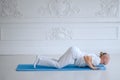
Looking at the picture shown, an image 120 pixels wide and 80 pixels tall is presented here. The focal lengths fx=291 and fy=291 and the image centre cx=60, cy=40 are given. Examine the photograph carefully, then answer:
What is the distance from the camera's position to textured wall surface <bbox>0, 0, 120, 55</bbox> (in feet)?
23.4

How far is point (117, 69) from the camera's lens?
5531 mm

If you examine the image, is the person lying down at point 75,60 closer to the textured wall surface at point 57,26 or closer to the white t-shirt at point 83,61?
the white t-shirt at point 83,61

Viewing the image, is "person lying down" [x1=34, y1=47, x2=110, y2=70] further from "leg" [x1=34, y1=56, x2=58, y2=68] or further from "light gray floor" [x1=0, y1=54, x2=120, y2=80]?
"light gray floor" [x1=0, y1=54, x2=120, y2=80]

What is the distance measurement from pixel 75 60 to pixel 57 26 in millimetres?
2065

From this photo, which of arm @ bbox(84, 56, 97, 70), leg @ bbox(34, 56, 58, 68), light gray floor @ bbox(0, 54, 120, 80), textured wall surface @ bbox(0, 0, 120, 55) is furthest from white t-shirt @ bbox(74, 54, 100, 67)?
textured wall surface @ bbox(0, 0, 120, 55)

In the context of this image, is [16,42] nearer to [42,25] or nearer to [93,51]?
[42,25]

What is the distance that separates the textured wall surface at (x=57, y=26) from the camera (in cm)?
714

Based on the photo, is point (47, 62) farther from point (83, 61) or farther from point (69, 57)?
point (83, 61)

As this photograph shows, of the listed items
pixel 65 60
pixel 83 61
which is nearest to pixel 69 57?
pixel 65 60

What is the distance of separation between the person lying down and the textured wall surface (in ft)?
6.25

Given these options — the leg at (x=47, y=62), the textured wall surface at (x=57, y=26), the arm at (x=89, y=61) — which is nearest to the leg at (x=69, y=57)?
the leg at (x=47, y=62)

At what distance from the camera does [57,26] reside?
A: 7.26m

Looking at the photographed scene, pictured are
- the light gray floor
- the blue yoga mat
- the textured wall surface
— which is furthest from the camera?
the textured wall surface

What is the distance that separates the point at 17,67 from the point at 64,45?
6.77 ft
